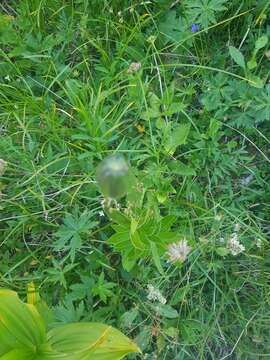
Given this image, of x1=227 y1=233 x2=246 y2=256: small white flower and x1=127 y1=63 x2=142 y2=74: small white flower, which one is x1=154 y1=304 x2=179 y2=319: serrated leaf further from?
x1=127 y1=63 x2=142 y2=74: small white flower

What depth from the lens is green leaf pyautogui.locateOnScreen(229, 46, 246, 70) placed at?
4.98 ft

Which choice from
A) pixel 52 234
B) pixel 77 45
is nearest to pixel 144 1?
pixel 77 45

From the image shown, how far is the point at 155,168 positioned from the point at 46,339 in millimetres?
491

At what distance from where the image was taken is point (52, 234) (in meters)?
1.56

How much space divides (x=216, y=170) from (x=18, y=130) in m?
0.56

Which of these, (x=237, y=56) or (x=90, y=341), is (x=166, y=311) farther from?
(x=237, y=56)

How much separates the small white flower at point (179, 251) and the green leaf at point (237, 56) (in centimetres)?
49

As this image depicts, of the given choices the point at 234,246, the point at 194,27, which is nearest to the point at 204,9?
the point at 194,27

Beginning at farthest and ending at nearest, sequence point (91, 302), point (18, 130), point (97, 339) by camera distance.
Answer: point (18, 130) < point (91, 302) < point (97, 339)

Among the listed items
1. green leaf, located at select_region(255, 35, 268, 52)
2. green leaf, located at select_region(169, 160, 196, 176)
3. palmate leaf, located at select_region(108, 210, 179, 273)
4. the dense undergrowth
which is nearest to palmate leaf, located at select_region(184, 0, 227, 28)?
the dense undergrowth

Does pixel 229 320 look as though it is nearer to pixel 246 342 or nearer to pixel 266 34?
pixel 246 342

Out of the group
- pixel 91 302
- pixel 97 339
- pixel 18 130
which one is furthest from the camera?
A: pixel 18 130

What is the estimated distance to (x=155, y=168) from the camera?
1.47 metres

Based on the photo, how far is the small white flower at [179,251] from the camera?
1396 millimetres
